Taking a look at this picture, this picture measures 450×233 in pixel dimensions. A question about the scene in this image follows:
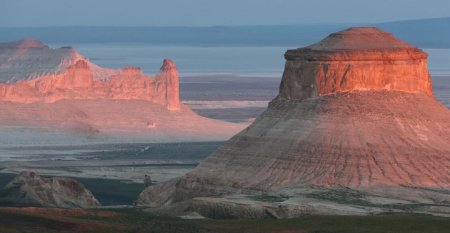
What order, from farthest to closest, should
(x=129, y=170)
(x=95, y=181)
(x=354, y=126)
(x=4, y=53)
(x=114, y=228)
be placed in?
(x=4, y=53) → (x=129, y=170) → (x=95, y=181) → (x=354, y=126) → (x=114, y=228)

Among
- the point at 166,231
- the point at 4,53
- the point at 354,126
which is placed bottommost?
the point at 166,231

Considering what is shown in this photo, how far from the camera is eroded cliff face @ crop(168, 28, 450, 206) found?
61250mm

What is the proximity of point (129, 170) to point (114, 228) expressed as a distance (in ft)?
180

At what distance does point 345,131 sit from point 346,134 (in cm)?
19

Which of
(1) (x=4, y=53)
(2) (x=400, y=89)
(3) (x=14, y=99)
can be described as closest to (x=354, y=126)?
(2) (x=400, y=89)

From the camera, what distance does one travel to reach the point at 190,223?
50.9 metres

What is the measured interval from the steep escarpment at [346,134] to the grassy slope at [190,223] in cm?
742

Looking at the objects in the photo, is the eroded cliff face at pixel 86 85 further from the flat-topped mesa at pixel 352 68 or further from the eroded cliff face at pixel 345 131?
the flat-topped mesa at pixel 352 68

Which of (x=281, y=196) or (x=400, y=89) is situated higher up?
(x=400, y=89)

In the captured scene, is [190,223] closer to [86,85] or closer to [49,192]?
[49,192]

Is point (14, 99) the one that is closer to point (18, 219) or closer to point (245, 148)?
point (245, 148)

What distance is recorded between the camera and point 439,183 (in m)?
60.9

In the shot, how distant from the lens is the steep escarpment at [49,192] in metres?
66.7

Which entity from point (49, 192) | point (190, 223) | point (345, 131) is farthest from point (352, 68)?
point (190, 223)
